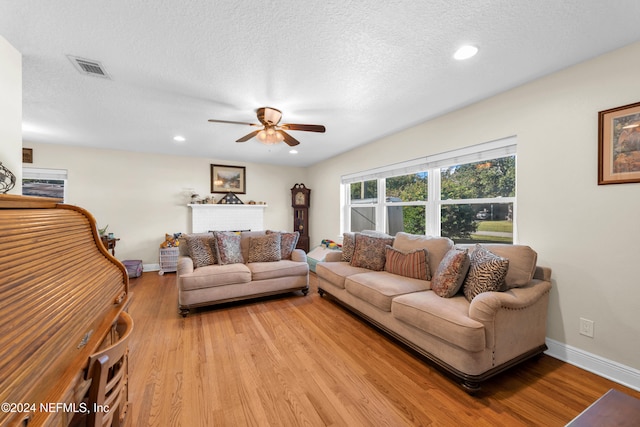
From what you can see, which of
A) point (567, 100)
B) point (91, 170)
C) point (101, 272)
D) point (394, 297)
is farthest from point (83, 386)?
point (91, 170)

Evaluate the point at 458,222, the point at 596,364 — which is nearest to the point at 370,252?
the point at 458,222

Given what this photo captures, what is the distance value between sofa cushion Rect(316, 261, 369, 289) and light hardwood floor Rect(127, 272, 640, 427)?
1.80 ft

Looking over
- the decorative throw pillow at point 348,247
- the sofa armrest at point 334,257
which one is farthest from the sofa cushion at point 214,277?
the decorative throw pillow at point 348,247

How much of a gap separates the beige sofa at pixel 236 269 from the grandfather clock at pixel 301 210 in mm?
2203

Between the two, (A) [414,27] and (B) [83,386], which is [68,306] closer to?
(B) [83,386]

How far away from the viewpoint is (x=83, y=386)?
29.5 inches

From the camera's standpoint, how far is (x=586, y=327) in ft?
6.46

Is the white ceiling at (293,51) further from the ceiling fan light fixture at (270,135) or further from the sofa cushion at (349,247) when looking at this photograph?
the sofa cushion at (349,247)

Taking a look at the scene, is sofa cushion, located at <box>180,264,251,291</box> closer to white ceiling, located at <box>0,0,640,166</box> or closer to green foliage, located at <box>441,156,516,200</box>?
Result: white ceiling, located at <box>0,0,640,166</box>

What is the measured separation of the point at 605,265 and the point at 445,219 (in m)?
1.48

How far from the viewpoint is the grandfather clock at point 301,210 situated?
20.1 feet

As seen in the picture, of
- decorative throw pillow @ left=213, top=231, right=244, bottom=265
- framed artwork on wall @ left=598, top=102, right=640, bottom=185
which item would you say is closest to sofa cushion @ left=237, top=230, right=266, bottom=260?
decorative throw pillow @ left=213, top=231, right=244, bottom=265

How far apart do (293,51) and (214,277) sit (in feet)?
8.37

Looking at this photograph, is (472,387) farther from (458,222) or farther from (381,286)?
(458,222)
